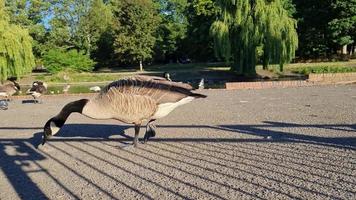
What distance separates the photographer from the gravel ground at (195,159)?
583 centimetres

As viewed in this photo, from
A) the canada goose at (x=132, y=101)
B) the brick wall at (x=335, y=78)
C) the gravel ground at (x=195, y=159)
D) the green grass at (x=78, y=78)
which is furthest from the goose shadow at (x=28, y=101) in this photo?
the green grass at (x=78, y=78)

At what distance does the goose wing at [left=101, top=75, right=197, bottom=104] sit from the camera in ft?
27.8

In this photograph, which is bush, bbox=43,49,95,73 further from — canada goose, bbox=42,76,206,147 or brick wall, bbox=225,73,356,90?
canada goose, bbox=42,76,206,147

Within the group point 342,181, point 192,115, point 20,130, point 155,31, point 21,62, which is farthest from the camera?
point 155,31

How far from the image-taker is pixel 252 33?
3181 centimetres

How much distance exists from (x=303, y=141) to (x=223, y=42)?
24500mm

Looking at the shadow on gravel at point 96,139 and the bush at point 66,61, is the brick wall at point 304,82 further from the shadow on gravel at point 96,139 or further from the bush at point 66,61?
the bush at point 66,61

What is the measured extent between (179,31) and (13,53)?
103 feet

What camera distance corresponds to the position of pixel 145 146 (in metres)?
9.10

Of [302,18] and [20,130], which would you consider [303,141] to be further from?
[302,18]

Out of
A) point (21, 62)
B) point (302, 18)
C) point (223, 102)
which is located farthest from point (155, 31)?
point (223, 102)

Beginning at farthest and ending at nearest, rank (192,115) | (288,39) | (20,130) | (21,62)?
(21,62) < (288,39) < (192,115) < (20,130)

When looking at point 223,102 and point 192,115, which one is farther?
point 223,102

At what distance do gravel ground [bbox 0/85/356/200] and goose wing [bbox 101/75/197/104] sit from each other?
1.03 meters
